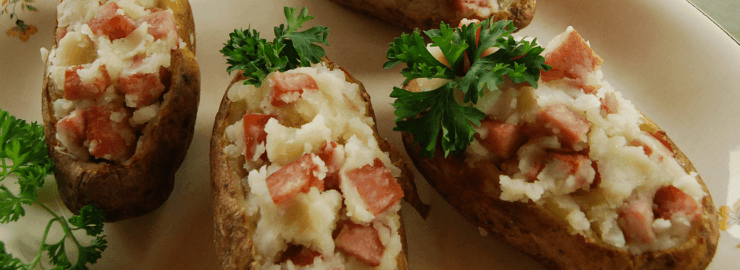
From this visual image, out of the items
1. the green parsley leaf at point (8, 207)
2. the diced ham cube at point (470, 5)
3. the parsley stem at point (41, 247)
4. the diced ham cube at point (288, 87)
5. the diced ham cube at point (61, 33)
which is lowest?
the parsley stem at point (41, 247)

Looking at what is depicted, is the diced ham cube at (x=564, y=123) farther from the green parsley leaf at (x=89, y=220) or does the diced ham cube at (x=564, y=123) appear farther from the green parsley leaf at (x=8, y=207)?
the green parsley leaf at (x=8, y=207)

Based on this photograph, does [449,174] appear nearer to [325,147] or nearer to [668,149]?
[325,147]

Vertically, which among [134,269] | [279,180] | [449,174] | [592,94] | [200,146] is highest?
[592,94]

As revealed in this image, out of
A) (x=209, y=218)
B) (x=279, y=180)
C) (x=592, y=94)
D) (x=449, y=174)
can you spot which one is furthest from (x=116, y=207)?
(x=592, y=94)

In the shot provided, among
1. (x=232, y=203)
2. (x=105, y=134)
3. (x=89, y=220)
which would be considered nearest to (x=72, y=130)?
(x=105, y=134)

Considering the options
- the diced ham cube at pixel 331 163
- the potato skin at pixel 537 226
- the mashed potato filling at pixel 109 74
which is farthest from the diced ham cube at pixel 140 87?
the potato skin at pixel 537 226

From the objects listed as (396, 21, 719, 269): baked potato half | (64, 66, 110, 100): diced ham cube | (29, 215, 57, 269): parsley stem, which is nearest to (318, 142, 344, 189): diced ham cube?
(396, 21, 719, 269): baked potato half

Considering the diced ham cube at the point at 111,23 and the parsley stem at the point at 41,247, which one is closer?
the parsley stem at the point at 41,247

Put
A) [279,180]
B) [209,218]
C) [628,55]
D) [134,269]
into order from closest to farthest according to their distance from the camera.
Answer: [279,180] < [134,269] < [209,218] < [628,55]
